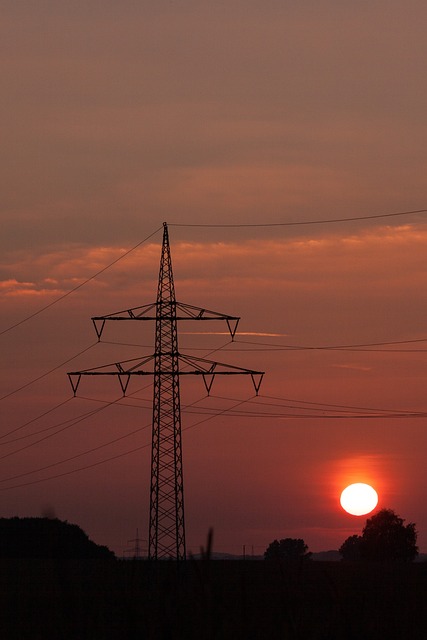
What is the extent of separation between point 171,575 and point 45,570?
75.0 meters

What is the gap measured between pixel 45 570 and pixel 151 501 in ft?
62.8

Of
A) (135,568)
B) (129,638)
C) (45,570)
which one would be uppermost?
(45,570)

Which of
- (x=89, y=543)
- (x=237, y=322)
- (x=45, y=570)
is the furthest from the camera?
(x=89, y=543)

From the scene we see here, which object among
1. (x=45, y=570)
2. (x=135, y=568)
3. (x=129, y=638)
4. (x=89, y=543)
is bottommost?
(x=129, y=638)

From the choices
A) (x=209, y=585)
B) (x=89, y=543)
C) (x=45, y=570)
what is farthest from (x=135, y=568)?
(x=89, y=543)

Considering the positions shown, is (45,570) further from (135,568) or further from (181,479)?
(135,568)

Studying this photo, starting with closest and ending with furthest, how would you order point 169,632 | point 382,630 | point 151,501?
point 169,632 < point 382,630 < point 151,501

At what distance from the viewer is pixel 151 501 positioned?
202ft

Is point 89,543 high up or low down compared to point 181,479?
up

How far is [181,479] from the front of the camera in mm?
63812

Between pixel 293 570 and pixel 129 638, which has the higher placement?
pixel 293 570

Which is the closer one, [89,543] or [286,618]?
[286,618]

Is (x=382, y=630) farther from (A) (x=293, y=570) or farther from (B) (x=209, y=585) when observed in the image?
(B) (x=209, y=585)

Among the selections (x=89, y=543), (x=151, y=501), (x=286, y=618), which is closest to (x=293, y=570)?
(x=286, y=618)
